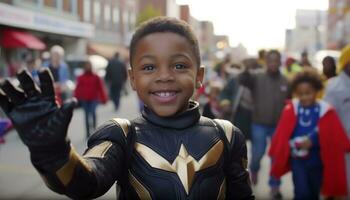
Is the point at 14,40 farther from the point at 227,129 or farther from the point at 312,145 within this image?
the point at 227,129

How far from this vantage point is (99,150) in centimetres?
170

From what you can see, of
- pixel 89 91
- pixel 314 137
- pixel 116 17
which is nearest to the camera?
pixel 314 137

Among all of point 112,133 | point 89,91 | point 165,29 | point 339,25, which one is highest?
point 339,25

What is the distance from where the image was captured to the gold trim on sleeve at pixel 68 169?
1391 millimetres

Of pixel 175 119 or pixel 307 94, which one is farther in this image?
pixel 307 94

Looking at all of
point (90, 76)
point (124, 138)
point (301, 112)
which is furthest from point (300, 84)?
point (90, 76)

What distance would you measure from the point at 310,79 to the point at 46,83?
364 centimetres

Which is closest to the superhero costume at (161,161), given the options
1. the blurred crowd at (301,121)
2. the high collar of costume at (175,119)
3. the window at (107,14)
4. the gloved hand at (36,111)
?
the high collar of costume at (175,119)

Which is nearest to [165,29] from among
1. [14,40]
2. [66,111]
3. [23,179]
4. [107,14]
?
[66,111]

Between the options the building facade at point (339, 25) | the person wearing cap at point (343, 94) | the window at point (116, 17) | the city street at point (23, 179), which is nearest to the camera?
the person wearing cap at point (343, 94)

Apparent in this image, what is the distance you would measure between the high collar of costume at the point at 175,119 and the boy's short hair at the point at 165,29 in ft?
0.69

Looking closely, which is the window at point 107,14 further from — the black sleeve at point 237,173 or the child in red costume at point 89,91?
the black sleeve at point 237,173

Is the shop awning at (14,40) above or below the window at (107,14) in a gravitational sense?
below

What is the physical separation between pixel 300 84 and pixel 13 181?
351cm
